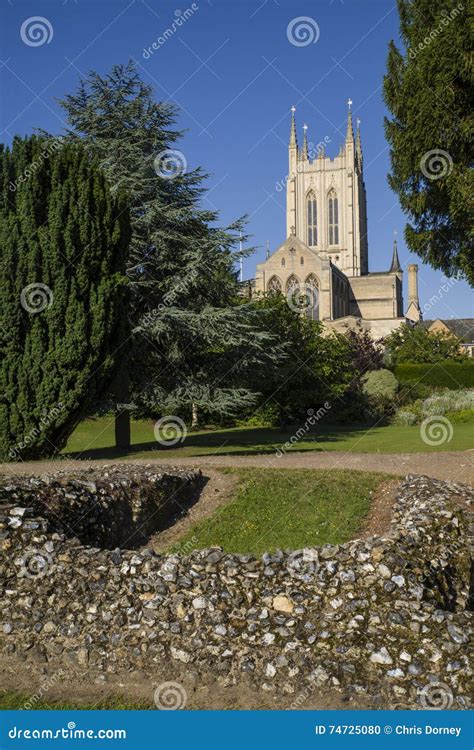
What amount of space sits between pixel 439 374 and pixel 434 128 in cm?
2523

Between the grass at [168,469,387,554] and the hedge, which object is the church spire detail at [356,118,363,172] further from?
the grass at [168,469,387,554]

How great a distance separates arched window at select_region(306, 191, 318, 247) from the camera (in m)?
97.1

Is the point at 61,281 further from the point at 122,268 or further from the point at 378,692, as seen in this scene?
the point at 378,692

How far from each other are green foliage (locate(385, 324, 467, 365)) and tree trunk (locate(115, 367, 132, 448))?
27087mm

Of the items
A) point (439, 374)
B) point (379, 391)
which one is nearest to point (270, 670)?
point (379, 391)

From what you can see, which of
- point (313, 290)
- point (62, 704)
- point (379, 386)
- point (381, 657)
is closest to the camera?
point (62, 704)

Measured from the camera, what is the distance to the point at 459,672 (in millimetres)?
5172

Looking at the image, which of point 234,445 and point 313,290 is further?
point 313,290

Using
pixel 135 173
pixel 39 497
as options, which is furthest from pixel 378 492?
pixel 135 173

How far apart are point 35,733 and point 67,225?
1290cm

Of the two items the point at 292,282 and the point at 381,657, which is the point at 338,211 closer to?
the point at 292,282

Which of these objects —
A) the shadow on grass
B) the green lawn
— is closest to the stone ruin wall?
the shadow on grass

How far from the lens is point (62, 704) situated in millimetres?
5176

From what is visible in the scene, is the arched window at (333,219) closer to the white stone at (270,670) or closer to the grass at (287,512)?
the grass at (287,512)
